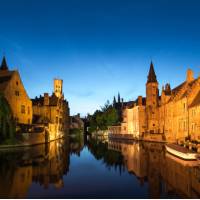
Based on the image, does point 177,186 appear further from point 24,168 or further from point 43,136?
point 43,136

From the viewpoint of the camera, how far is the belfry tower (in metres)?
82.8

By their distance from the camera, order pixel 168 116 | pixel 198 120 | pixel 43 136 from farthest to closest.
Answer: pixel 168 116
pixel 43 136
pixel 198 120

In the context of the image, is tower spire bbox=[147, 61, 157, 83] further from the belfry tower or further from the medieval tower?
the medieval tower

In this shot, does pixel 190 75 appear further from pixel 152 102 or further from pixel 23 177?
pixel 23 177

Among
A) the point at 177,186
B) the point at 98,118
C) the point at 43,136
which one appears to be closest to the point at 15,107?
the point at 43,136

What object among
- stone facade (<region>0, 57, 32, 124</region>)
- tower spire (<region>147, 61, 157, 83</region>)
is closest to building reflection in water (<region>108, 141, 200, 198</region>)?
stone facade (<region>0, 57, 32, 124</region>)

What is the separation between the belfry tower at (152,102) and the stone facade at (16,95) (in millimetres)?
36272

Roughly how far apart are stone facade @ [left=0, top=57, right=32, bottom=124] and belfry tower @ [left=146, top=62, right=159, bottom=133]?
3627 centimetres

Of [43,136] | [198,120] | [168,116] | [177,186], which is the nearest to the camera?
[177,186]

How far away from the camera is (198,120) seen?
48.5 metres

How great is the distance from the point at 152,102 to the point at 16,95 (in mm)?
42494

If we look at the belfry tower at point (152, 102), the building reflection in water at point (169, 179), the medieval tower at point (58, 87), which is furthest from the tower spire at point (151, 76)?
the building reflection in water at point (169, 179)

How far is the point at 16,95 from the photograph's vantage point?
62844 millimetres

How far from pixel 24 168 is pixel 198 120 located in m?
33.7
